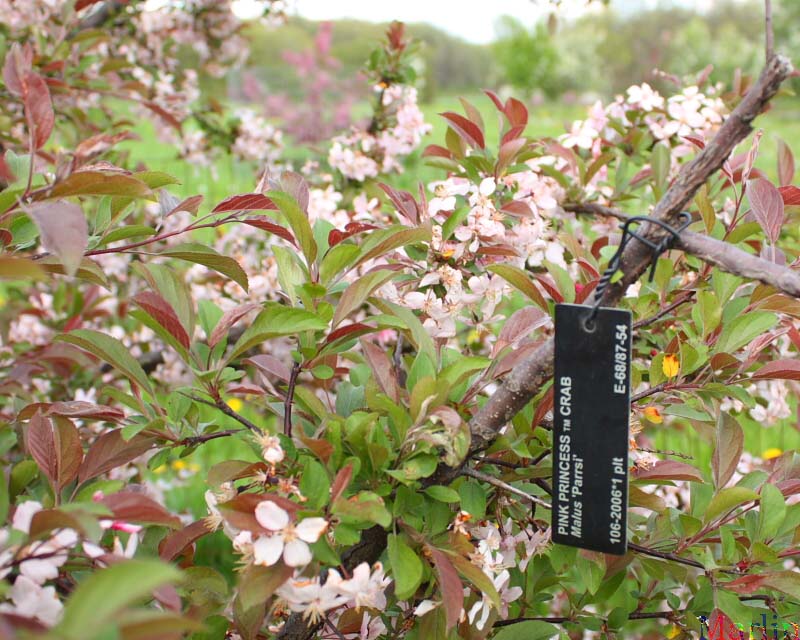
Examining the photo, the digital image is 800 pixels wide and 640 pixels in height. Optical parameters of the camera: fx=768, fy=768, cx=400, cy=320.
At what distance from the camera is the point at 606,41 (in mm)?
20781

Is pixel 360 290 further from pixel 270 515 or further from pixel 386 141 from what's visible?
pixel 386 141

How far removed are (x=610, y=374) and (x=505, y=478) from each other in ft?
0.65

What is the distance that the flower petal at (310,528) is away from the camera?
658mm

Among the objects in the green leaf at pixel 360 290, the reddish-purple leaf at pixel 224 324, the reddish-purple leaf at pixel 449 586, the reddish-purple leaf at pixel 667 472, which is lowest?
the reddish-purple leaf at pixel 449 586

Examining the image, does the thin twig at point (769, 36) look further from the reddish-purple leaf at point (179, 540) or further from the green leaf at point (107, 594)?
the reddish-purple leaf at point (179, 540)

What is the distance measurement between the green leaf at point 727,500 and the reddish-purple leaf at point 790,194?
1.29ft

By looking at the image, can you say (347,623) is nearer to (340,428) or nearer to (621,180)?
(340,428)

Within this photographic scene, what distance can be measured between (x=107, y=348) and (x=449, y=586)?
426mm

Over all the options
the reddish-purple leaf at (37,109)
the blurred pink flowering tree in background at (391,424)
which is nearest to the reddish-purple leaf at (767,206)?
the blurred pink flowering tree in background at (391,424)

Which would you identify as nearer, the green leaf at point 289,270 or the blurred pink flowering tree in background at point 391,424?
the blurred pink flowering tree in background at point 391,424

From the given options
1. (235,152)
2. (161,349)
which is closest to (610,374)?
(161,349)

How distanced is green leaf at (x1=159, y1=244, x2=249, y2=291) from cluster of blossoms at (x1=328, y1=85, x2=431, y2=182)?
1.02 meters

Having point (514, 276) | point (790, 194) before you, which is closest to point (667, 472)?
point (514, 276)

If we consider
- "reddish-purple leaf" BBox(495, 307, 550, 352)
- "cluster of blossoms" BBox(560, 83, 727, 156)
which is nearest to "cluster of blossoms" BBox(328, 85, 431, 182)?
"cluster of blossoms" BBox(560, 83, 727, 156)
